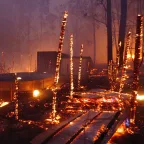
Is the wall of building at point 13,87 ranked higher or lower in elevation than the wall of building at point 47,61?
lower

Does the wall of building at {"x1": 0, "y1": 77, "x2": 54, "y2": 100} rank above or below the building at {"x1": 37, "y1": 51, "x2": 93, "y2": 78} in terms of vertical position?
below

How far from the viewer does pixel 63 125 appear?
683 centimetres

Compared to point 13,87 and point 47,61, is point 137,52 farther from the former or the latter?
point 47,61

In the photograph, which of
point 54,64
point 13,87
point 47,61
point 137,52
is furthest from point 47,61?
point 137,52

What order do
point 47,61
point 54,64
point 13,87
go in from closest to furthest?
point 13,87
point 54,64
point 47,61

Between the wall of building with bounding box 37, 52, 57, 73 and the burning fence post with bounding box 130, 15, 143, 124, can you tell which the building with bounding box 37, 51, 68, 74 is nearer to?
the wall of building with bounding box 37, 52, 57, 73

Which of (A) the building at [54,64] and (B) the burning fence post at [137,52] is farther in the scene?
(A) the building at [54,64]

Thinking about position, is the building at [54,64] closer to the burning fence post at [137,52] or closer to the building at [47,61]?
the building at [47,61]

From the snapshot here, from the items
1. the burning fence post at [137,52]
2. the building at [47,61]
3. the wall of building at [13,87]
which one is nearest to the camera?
the burning fence post at [137,52]

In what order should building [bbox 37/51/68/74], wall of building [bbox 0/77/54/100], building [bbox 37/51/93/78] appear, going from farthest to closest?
building [bbox 37/51/68/74]
building [bbox 37/51/93/78]
wall of building [bbox 0/77/54/100]

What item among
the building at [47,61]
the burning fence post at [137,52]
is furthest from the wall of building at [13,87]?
the burning fence post at [137,52]

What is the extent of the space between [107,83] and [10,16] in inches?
1348

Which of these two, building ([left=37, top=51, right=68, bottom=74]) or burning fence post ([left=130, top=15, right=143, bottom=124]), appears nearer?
burning fence post ([left=130, top=15, right=143, bottom=124])

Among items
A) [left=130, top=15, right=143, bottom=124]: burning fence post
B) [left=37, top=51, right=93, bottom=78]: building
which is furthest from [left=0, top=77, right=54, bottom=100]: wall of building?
[left=130, top=15, right=143, bottom=124]: burning fence post
